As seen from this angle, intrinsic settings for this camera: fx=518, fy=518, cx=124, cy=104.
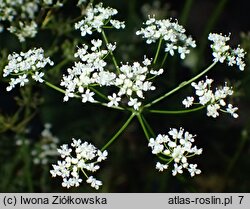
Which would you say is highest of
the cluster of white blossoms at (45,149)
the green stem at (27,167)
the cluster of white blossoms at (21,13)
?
the cluster of white blossoms at (21,13)

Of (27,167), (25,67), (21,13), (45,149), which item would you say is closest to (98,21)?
(25,67)

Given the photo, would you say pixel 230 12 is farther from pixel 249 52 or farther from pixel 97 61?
pixel 97 61

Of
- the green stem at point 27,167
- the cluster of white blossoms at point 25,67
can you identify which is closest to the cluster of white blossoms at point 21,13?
the cluster of white blossoms at point 25,67

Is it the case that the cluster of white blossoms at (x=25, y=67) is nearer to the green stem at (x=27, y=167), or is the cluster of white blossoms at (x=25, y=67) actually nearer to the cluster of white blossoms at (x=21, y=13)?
the cluster of white blossoms at (x=21, y=13)

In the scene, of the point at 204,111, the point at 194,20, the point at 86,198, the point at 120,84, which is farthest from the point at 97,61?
the point at 194,20

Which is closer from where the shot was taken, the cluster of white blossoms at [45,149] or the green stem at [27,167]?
the green stem at [27,167]

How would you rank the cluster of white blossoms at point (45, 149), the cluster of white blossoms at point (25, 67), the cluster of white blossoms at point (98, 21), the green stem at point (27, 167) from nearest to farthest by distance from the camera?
the cluster of white blossoms at point (25, 67) → the cluster of white blossoms at point (98, 21) → the green stem at point (27, 167) → the cluster of white blossoms at point (45, 149)

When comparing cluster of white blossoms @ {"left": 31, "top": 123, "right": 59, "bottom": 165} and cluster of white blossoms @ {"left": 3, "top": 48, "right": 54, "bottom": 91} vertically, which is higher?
cluster of white blossoms @ {"left": 31, "top": 123, "right": 59, "bottom": 165}

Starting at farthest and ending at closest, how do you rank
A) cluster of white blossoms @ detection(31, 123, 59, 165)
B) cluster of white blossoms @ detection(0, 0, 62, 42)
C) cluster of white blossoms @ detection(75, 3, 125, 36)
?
cluster of white blossoms @ detection(31, 123, 59, 165)
cluster of white blossoms @ detection(0, 0, 62, 42)
cluster of white blossoms @ detection(75, 3, 125, 36)

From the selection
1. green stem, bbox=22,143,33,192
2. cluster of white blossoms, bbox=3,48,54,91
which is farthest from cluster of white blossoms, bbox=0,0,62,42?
green stem, bbox=22,143,33,192

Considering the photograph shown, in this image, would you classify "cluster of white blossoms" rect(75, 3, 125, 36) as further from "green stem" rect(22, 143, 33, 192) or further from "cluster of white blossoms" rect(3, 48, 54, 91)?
"green stem" rect(22, 143, 33, 192)

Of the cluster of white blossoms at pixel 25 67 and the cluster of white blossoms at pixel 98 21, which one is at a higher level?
the cluster of white blossoms at pixel 98 21
